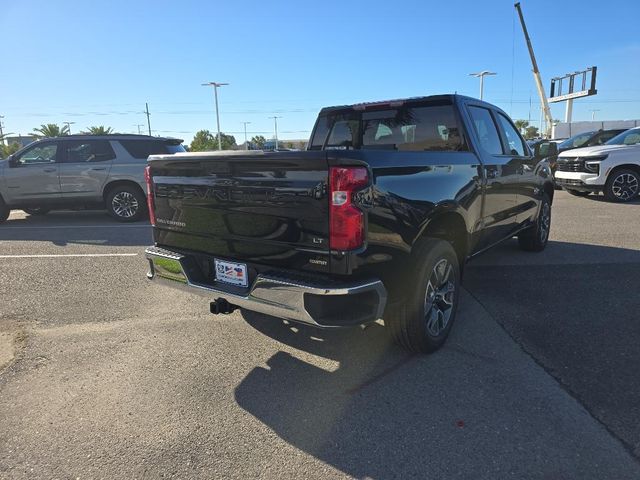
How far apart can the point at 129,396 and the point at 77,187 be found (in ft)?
26.4

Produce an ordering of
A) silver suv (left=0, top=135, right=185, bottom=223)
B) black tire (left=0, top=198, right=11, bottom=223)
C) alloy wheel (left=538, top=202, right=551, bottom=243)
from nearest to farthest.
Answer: alloy wheel (left=538, top=202, right=551, bottom=243) → silver suv (left=0, top=135, right=185, bottom=223) → black tire (left=0, top=198, right=11, bottom=223)

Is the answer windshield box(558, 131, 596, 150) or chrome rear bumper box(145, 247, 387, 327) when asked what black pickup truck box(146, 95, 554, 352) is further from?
windshield box(558, 131, 596, 150)

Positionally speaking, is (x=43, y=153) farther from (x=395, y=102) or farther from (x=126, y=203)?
(x=395, y=102)

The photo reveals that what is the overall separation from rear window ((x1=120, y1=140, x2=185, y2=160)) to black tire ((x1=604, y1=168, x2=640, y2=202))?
10538 mm

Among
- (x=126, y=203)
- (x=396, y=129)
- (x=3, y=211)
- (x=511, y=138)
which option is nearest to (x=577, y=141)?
(x=511, y=138)

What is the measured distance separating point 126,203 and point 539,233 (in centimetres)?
801

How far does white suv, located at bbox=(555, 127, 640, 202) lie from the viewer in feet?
36.3

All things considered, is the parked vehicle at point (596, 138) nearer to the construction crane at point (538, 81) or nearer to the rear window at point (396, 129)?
the rear window at point (396, 129)

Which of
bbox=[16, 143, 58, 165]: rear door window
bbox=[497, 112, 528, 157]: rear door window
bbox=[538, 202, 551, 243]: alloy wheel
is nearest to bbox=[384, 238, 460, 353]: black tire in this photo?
bbox=[497, 112, 528, 157]: rear door window

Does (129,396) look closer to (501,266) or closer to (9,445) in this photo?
(9,445)

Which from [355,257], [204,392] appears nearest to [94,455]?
[204,392]

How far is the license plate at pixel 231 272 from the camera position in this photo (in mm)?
3034

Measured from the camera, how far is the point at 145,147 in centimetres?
990

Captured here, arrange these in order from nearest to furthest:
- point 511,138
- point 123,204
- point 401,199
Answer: point 401,199
point 511,138
point 123,204
